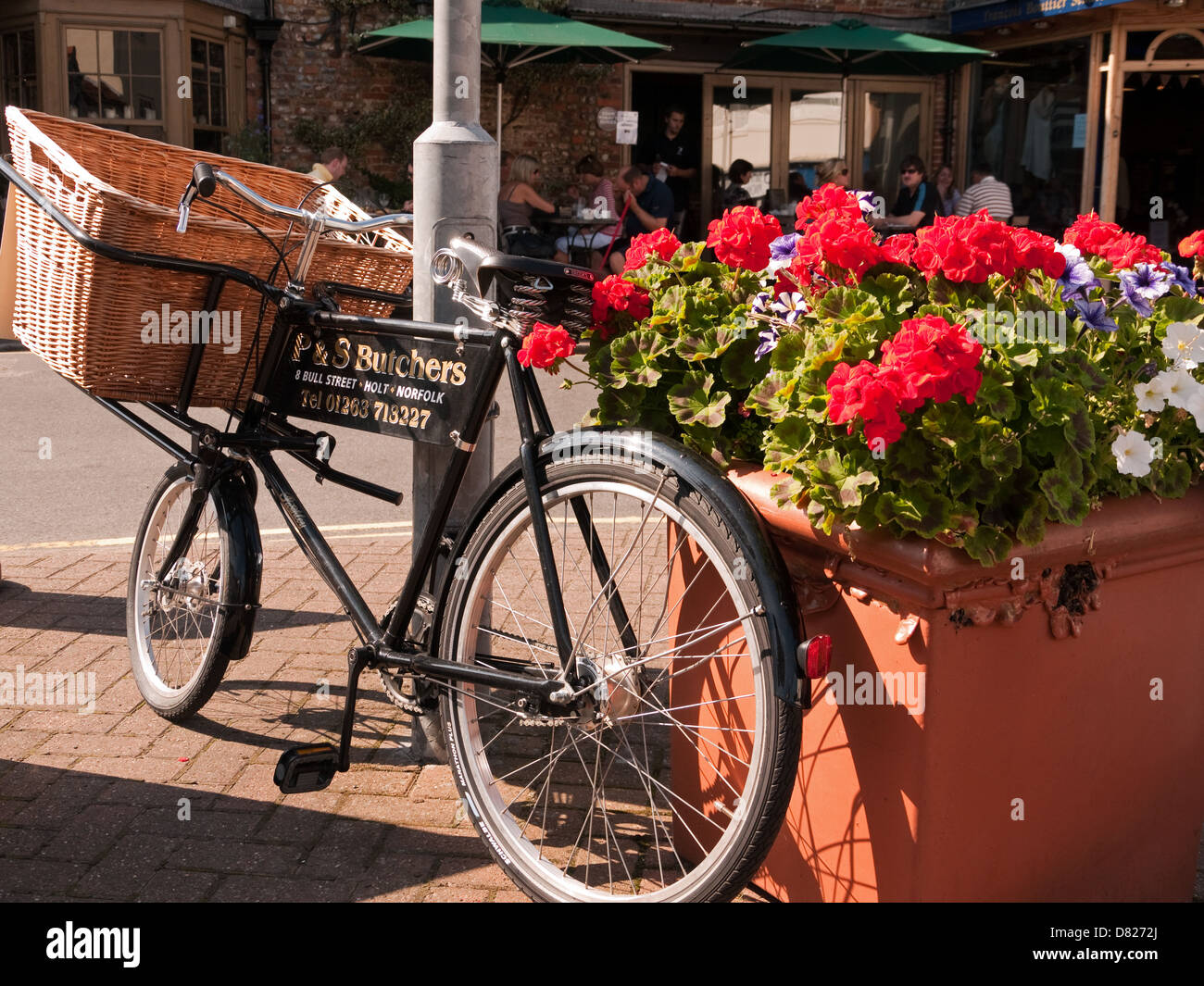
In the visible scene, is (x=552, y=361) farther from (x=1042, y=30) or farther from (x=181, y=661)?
(x=1042, y=30)

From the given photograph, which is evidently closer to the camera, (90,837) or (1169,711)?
(1169,711)

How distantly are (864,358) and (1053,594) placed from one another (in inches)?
21.7

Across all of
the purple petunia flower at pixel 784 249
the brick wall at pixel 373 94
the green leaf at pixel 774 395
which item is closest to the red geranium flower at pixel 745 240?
the purple petunia flower at pixel 784 249

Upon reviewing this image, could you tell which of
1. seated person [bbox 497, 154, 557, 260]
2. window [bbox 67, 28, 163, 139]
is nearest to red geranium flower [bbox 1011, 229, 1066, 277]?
seated person [bbox 497, 154, 557, 260]

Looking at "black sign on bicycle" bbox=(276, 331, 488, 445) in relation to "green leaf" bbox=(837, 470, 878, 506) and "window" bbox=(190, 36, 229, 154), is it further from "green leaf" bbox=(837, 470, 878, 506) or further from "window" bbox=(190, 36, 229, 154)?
"window" bbox=(190, 36, 229, 154)

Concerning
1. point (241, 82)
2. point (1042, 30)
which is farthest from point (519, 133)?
point (1042, 30)

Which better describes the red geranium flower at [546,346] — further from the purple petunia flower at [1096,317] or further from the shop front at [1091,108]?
the shop front at [1091,108]

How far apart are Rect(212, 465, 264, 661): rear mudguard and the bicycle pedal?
0.52m

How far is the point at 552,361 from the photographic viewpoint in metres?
2.62

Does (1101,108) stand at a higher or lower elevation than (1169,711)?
higher

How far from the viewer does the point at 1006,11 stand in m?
17.9

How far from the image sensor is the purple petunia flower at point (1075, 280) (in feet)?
8.49
